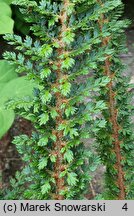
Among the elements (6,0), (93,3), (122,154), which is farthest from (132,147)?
(6,0)

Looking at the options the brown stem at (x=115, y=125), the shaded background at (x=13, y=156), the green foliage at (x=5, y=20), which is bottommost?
the shaded background at (x=13, y=156)

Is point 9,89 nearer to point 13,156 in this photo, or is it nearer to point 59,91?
point 13,156

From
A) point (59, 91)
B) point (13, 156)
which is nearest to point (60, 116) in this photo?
point (59, 91)

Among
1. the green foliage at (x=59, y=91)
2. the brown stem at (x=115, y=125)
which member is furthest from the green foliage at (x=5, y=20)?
the green foliage at (x=59, y=91)

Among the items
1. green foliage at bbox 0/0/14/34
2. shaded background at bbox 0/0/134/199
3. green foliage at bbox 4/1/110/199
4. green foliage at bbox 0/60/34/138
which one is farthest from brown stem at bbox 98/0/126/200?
shaded background at bbox 0/0/134/199

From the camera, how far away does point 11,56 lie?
1.05 metres

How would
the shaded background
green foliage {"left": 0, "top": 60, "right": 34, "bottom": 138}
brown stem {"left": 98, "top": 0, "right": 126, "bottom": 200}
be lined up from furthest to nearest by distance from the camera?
the shaded background → green foliage {"left": 0, "top": 60, "right": 34, "bottom": 138} → brown stem {"left": 98, "top": 0, "right": 126, "bottom": 200}

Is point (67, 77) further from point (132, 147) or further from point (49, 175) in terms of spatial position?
point (132, 147)

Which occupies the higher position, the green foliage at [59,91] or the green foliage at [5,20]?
the green foliage at [5,20]

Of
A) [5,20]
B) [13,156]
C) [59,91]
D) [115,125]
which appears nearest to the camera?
[59,91]

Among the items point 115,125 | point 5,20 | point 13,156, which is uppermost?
point 5,20

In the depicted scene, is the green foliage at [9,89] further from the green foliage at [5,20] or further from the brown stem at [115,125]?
the brown stem at [115,125]

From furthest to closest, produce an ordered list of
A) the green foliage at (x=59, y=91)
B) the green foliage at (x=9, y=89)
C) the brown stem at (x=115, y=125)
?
the green foliage at (x=9, y=89) < the brown stem at (x=115, y=125) < the green foliage at (x=59, y=91)

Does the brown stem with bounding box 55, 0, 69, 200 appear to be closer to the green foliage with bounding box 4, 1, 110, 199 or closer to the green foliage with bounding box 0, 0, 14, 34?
the green foliage with bounding box 4, 1, 110, 199
